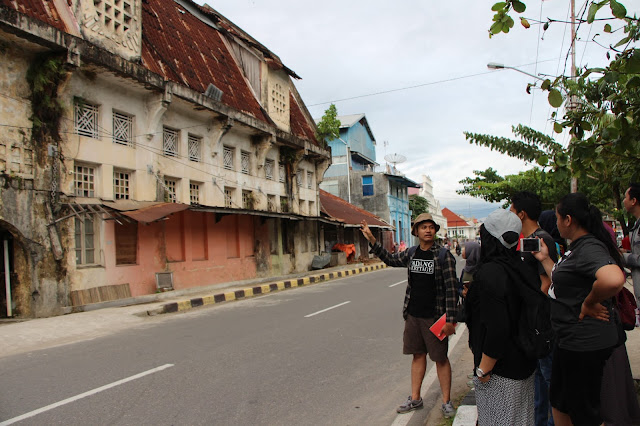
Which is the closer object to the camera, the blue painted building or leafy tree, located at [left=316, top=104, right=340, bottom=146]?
leafy tree, located at [left=316, top=104, right=340, bottom=146]

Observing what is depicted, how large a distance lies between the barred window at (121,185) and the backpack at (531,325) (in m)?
13.1

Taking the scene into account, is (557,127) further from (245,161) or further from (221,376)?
(245,161)

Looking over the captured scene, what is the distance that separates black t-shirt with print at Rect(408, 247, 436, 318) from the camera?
4.29m

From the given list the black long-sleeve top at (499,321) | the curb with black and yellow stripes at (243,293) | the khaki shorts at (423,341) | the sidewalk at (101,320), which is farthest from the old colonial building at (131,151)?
the black long-sleeve top at (499,321)

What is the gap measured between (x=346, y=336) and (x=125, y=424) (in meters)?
4.25

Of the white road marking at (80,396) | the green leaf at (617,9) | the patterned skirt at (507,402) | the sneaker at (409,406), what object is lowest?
the sneaker at (409,406)

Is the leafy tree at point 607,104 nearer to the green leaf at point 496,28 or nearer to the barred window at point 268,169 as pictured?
the green leaf at point 496,28

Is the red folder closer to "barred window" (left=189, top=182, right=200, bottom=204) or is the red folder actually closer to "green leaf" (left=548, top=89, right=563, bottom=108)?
"green leaf" (left=548, top=89, right=563, bottom=108)

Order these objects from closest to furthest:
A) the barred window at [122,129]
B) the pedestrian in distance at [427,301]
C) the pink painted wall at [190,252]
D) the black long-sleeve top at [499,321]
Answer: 1. the black long-sleeve top at [499,321]
2. the pedestrian in distance at [427,301]
3. the barred window at [122,129]
4. the pink painted wall at [190,252]

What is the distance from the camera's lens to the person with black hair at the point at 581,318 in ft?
9.98

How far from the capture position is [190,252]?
1708 cm

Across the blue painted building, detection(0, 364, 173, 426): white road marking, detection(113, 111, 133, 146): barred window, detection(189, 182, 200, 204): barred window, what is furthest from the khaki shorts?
the blue painted building

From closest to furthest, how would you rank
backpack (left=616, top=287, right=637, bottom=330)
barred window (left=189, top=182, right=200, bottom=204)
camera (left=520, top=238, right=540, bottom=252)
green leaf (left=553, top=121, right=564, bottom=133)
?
camera (left=520, top=238, right=540, bottom=252) < backpack (left=616, top=287, right=637, bottom=330) < green leaf (left=553, top=121, right=564, bottom=133) < barred window (left=189, top=182, right=200, bottom=204)

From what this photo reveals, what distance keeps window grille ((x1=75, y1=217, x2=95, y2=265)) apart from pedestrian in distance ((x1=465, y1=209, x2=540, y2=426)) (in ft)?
38.0
